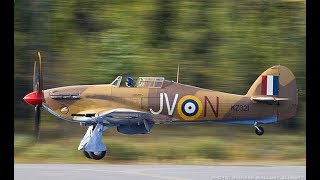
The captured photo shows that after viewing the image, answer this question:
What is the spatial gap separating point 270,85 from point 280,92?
0.73 feet

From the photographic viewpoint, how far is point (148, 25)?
1609 cm

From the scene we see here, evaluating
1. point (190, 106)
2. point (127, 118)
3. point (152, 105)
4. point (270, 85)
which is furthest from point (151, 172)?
point (270, 85)

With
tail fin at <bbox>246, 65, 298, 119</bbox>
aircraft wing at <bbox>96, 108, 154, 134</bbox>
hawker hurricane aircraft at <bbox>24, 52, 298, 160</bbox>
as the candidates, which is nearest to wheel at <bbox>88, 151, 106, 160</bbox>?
hawker hurricane aircraft at <bbox>24, 52, 298, 160</bbox>

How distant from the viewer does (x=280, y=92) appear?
12852 millimetres

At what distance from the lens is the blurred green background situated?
595 inches

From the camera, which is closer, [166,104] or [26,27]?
[166,104]

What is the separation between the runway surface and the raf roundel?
0.97 metres

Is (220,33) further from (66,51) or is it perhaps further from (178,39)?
(66,51)

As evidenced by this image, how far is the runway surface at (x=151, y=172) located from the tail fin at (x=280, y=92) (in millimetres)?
1065

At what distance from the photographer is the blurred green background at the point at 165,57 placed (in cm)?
1511

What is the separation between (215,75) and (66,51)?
313 cm

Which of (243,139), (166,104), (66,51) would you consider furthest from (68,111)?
(243,139)

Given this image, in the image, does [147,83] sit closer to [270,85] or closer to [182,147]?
[270,85]

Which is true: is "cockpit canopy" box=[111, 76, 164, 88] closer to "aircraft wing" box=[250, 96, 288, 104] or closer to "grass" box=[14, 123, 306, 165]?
"aircraft wing" box=[250, 96, 288, 104]
